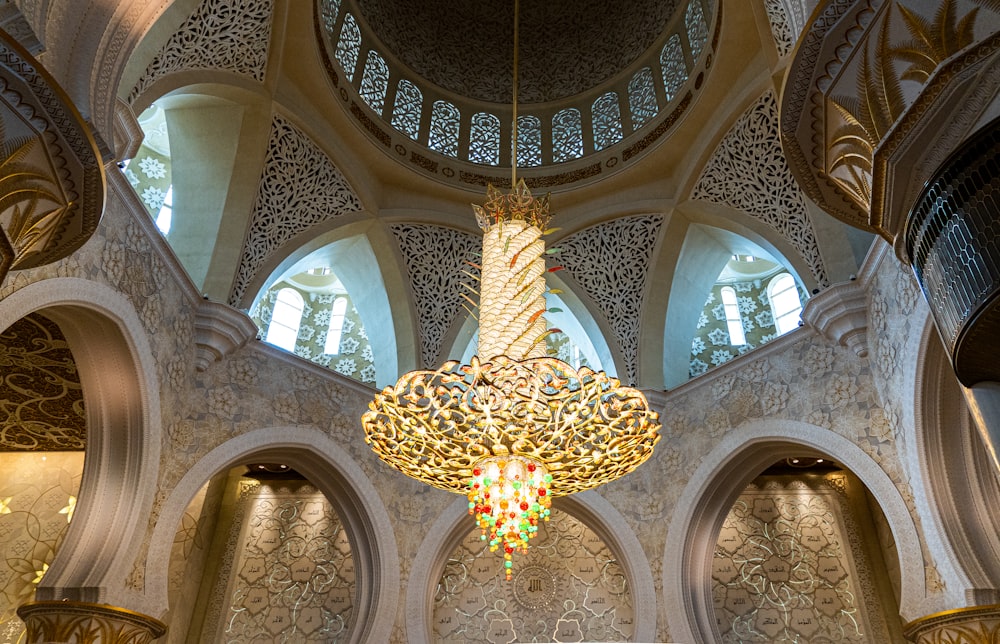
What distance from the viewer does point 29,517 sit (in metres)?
8.75

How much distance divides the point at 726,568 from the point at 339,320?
6113mm

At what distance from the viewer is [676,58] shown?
823 cm

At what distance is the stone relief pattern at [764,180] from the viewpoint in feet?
22.8

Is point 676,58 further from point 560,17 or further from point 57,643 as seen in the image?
point 57,643

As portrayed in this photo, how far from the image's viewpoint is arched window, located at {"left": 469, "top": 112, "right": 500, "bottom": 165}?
29.3 feet

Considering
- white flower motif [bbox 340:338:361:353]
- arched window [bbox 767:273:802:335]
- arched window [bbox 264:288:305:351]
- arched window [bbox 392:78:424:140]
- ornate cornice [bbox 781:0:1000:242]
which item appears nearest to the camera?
ornate cornice [bbox 781:0:1000:242]

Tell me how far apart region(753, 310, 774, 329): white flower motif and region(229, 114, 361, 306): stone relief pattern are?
563cm

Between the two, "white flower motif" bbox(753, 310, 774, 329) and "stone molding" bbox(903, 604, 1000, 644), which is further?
"white flower motif" bbox(753, 310, 774, 329)

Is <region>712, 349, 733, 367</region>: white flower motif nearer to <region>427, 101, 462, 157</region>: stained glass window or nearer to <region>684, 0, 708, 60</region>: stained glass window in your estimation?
<region>684, 0, 708, 60</region>: stained glass window

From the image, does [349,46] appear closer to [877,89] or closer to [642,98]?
[642,98]

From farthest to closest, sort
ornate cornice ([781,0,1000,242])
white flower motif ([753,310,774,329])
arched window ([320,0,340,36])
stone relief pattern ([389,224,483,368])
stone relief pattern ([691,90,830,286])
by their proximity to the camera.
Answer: white flower motif ([753,310,774,329])
stone relief pattern ([389,224,483,368])
arched window ([320,0,340,36])
stone relief pattern ([691,90,830,286])
ornate cornice ([781,0,1000,242])

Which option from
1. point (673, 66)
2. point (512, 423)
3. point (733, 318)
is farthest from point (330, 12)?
point (733, 318)

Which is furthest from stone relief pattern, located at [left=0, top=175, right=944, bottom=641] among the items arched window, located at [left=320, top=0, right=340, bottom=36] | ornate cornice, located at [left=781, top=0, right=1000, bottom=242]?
arched window, located at [left=320, top=0, right=340, bottom=36]

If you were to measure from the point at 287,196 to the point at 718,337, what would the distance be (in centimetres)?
579
